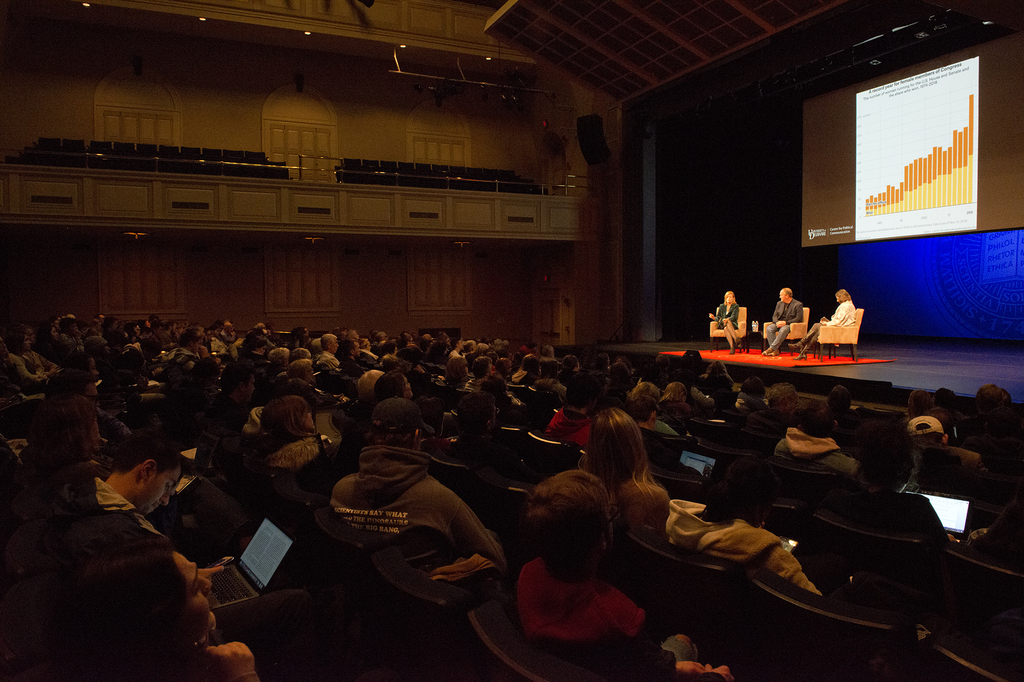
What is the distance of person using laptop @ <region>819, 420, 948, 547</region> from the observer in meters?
2.15

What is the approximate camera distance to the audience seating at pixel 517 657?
1179 mm

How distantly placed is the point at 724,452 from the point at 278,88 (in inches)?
553

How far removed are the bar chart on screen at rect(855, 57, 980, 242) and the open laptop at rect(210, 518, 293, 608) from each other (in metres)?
9.43

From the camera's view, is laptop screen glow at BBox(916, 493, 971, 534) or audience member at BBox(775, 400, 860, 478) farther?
audience member at BBox(775, 400, 860, 478)

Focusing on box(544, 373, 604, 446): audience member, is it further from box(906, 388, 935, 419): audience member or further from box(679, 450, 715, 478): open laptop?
box(906, 388, 935, 419): audience member

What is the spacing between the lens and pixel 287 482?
2562 millimetres

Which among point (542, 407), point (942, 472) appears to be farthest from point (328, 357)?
point (942, 472)

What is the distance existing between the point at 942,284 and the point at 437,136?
1072 cm

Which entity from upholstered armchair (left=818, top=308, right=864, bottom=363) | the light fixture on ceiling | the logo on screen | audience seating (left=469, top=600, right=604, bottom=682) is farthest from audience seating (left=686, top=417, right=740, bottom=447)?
the light fixture on ceiling

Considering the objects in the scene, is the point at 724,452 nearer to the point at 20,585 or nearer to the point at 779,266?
the point at 20,585

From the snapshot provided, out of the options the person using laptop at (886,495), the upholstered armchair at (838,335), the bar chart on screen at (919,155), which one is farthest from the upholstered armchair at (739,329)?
the person using laptop at (886,495)

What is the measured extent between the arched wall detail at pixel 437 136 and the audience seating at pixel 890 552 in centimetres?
1455

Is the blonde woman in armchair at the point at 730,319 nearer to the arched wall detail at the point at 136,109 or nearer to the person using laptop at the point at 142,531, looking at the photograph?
the person using laptop at the point at 142,531

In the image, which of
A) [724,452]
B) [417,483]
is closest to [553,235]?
[724,452]
